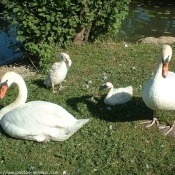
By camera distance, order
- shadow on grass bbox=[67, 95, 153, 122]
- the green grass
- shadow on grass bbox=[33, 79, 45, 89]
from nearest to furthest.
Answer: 1. the green grass
2. shadow on grass bbox=[67, 95, 153, 122]
3. shadow on grass bbox=[33, 79, 45, 89]

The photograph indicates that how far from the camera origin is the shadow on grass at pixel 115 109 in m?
5.95

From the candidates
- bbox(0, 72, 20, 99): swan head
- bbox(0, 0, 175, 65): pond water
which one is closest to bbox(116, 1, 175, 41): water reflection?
→ bbox(0, 0, 175, 65): pond water

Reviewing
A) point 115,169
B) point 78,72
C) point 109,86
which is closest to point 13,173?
point 115,169

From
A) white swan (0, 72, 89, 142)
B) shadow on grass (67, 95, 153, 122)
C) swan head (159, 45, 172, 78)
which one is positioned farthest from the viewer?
shadow on grass (67, 95, 153, 122)

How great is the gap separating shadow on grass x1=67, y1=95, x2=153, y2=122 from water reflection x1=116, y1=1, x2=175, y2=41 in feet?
18.9

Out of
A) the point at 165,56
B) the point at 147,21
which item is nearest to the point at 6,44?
the point at 147,21

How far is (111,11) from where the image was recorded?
8.90 m

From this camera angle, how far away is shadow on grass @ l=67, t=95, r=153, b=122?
234 inches

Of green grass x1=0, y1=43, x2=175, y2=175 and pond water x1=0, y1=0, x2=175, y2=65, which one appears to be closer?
green grass x1=0, y1=43, x2=175, y2=175

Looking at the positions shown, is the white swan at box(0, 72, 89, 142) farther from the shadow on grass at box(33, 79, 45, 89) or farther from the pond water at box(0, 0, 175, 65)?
the pond water at box(0, 0, 175, 65)

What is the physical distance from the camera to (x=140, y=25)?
564 inches

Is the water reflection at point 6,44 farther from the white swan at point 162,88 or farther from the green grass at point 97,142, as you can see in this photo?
the white swan at point 162,88

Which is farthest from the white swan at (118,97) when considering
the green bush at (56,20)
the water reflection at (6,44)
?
the water reflection at (6,44)

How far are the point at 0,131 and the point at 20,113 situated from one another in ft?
1.98
